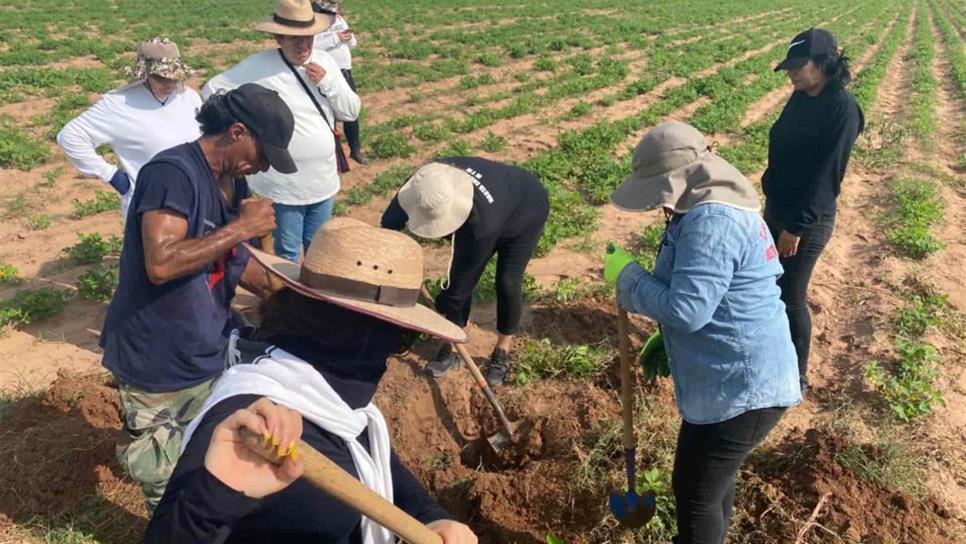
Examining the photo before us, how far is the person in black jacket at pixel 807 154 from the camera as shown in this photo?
11.6 ft

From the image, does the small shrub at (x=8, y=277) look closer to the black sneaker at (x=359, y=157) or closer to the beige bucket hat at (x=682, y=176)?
the black sneaker at (x=359, y=157)

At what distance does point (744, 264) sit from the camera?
2279 mm

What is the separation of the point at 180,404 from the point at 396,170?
5754 mm

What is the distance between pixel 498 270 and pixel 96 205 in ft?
18.3

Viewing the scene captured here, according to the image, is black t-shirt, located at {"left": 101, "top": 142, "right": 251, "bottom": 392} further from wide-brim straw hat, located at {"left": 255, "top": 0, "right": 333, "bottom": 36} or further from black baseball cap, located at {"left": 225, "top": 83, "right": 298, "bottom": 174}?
wide-brim straw hat, located at {"left": 255, "top": 0, "right": 333, "bottom": 36}

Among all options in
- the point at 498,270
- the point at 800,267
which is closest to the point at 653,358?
the point at 498,270

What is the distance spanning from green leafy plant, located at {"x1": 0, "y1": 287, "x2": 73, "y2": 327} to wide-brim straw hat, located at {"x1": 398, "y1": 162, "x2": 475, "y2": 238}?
360cm

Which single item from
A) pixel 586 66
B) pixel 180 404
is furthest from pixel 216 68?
pixel 180 404

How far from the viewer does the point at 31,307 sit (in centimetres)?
505

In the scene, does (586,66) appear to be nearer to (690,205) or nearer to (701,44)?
(701,44)

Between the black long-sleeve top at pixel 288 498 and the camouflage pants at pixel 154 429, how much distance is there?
1.25 m

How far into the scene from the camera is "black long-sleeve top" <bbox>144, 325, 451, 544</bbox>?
4.30 feet

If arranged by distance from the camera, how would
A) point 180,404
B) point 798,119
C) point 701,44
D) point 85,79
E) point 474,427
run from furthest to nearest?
point 701,44, point 85,79, point 474,427, point 798,119, point 180,404

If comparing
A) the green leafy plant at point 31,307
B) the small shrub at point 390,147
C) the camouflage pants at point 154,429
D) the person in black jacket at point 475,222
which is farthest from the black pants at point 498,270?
the small shrub at point 390,147
